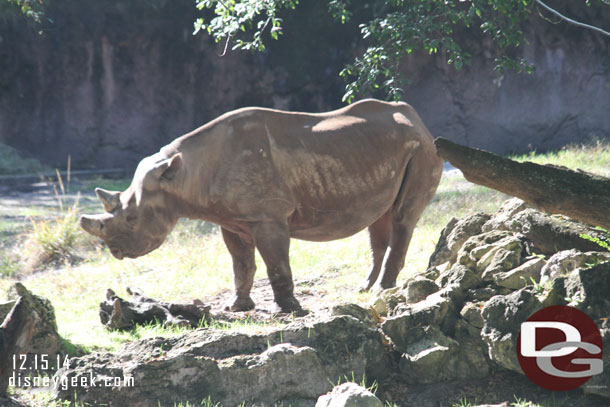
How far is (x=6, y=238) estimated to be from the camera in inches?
439

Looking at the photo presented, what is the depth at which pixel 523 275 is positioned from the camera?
5055 millimetres

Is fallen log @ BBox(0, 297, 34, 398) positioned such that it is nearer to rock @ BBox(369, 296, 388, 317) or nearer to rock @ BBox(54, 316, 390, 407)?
rock @ BBox(54, 316, 390, 407)

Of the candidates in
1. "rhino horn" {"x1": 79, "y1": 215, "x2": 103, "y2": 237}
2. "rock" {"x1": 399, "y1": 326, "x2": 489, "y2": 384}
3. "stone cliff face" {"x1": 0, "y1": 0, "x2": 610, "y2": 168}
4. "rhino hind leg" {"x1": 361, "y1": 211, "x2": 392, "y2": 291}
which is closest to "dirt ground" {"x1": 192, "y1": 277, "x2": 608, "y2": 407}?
"rock" {"x1": 399, "y1": 326, "x2": 489, "y2": 384}

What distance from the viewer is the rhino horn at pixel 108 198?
5.98 meters

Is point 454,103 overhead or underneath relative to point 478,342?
overhead

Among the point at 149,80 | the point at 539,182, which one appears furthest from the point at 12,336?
the point at 149,80

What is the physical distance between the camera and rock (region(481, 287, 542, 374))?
4.43 m

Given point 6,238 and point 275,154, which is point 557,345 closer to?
point 275,154

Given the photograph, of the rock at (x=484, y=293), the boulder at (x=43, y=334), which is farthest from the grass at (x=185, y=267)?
the rock at (x=484, y=293)

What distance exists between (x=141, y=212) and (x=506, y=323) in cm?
296

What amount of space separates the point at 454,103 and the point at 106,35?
27.6ft

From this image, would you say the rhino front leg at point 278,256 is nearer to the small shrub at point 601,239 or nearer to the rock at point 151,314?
the rock at point 151,314

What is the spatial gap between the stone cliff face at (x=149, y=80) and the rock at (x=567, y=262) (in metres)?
12.4

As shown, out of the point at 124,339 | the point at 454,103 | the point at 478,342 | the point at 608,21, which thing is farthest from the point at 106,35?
the point at 478,342
